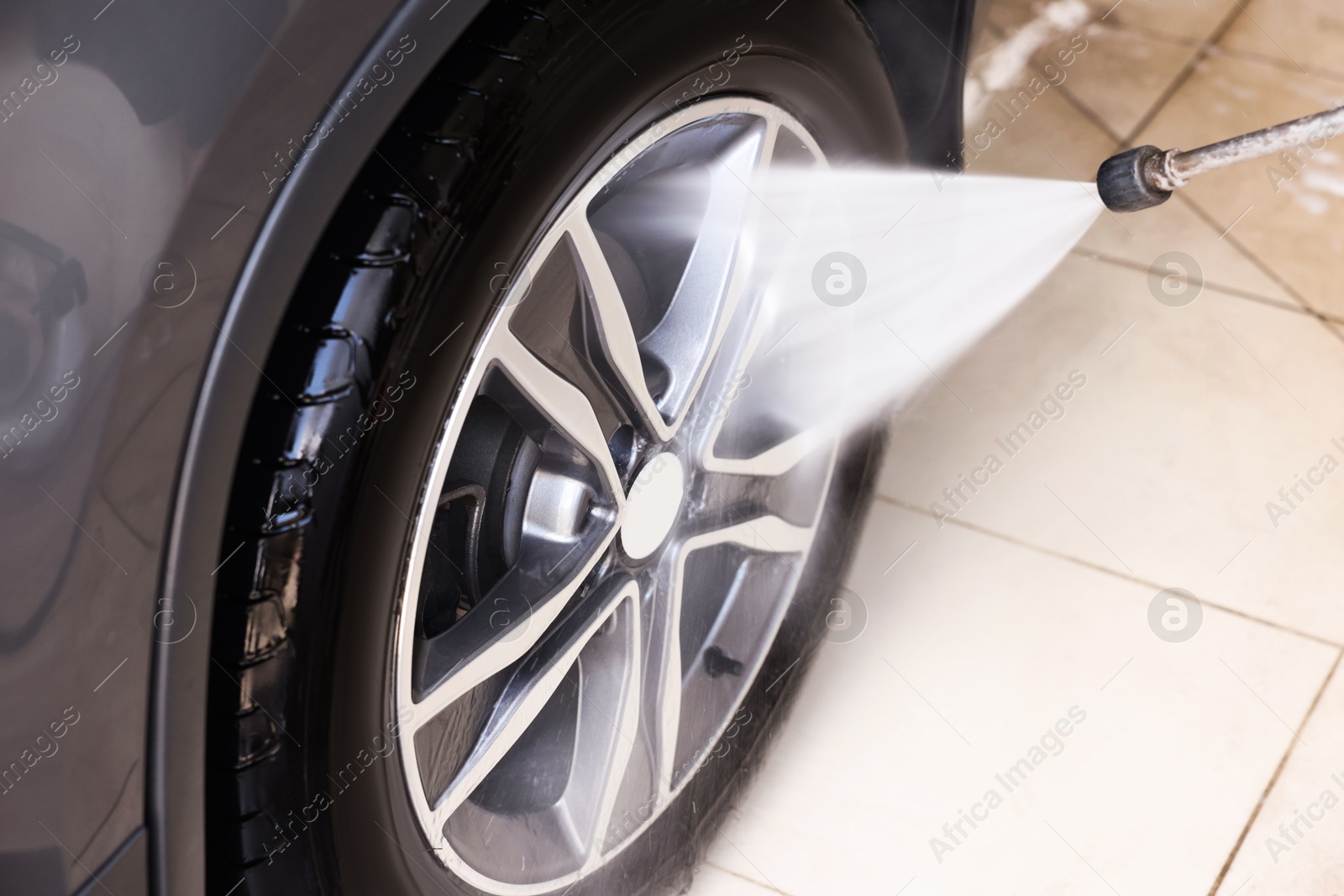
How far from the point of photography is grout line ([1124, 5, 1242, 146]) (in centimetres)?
224

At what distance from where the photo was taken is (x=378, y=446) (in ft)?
2.14

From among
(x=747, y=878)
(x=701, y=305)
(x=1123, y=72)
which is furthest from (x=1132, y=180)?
(x=1123, y=72)

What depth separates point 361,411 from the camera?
634 mm

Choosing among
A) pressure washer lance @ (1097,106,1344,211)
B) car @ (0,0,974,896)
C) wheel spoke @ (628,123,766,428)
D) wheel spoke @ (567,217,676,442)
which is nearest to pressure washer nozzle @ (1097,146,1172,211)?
pressure washer lance @ (1097,106,1344,211)

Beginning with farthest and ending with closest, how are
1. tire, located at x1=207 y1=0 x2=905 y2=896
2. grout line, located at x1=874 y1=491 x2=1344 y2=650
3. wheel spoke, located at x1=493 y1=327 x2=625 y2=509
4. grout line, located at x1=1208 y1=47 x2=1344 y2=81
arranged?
grout line, located at x1=1208 y1=47 x2=1344 y2=81 < grout line, located at x1=874 y1=491 x2=1344 y2=650 < wheel spoke, located at x1=493 y1=327 x2=625 y2=509 < tire, located at x1=207 y1=0 x2=905 y2=896

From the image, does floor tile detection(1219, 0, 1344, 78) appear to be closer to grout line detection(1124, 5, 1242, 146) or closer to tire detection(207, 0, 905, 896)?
grout line detection(1124, 5, 1242, 146)

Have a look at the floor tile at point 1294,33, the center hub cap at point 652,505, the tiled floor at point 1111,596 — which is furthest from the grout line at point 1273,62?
the center hub cap at point 652,505

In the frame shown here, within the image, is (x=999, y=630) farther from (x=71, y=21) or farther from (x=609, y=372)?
(x=71, y=21)

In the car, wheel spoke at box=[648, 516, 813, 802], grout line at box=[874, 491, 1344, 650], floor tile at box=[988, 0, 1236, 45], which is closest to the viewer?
the car

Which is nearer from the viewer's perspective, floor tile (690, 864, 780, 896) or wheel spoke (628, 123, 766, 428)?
wheel spoke (628, 123, 766, 428)

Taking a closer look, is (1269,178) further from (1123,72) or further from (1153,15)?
(1153,15)

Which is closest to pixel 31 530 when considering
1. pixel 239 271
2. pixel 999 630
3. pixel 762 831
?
pixel 239 271

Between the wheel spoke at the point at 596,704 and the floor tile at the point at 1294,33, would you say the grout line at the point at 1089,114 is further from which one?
the wheel spoke at the point at 596,704

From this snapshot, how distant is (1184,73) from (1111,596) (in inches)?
55.3
